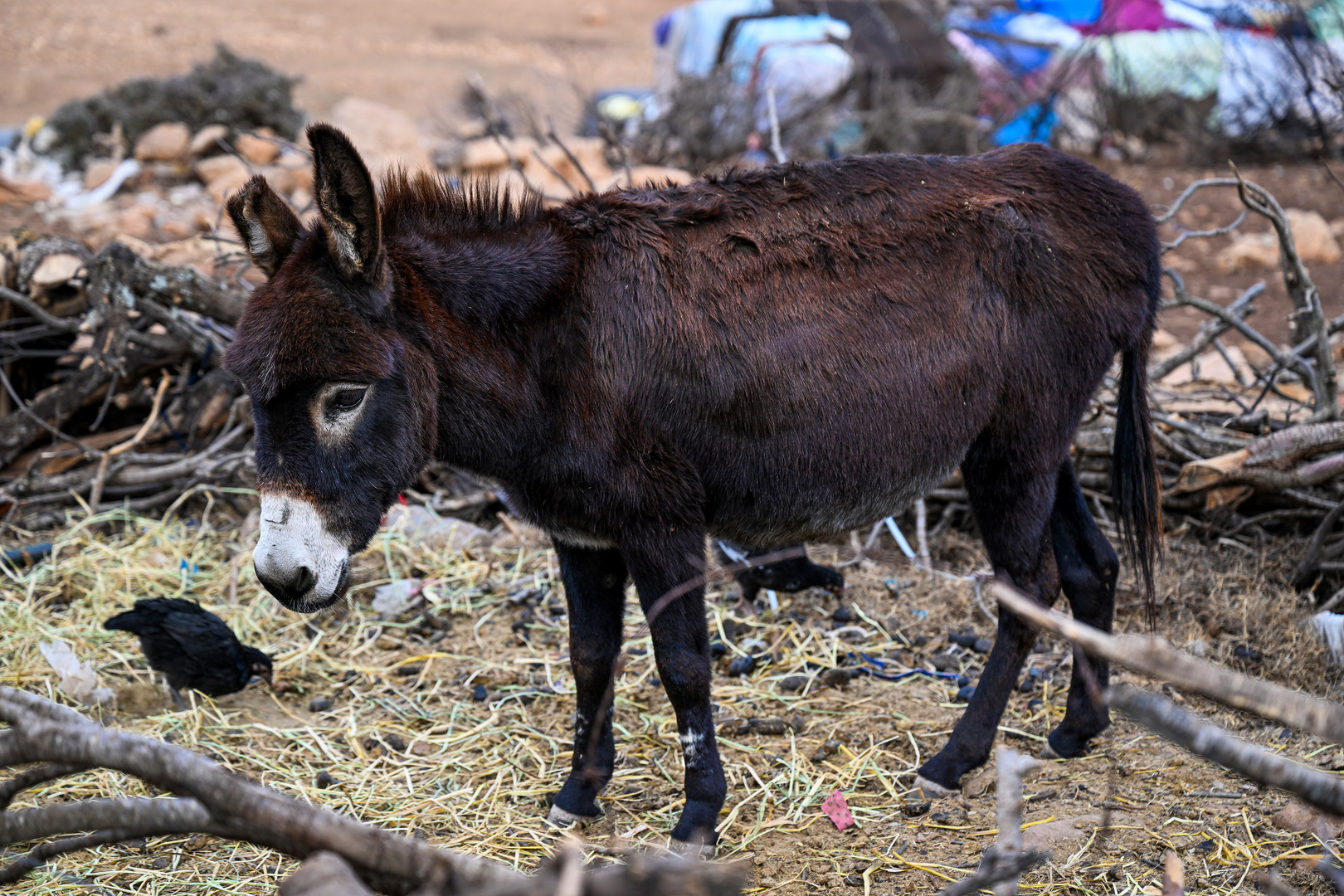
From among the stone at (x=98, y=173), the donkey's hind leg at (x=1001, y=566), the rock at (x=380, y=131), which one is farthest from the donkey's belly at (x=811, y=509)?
the stone at (x=98, y=173)

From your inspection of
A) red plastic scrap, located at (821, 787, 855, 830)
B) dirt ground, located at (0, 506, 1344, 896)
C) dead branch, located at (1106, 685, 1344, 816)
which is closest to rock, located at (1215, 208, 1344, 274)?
dirt ground, located at (0, 506, 1344, 896)

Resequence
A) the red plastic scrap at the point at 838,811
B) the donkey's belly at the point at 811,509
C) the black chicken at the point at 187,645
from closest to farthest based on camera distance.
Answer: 1. the donkey's belly at the point at 811,509
2. the red plastic scrap at the point at 838,811
3. the black chicken at the point at 187,645

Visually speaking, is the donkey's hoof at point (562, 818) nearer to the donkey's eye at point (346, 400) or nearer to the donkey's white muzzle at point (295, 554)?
Result: the donkey's white muzzle at point (295, 554)

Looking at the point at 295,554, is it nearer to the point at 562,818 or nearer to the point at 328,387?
the point at 328,387

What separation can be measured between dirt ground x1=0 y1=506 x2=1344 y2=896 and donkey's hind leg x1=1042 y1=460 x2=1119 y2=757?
0.10m

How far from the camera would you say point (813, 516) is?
2.90 metres

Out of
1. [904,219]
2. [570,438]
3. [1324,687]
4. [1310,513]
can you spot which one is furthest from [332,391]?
[1310,513]

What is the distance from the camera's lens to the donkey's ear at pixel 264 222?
2520mm

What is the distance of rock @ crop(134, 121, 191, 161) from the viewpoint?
976 centimetres

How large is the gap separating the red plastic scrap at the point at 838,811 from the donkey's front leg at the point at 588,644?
676 mm

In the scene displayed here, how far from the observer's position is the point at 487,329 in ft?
8.58

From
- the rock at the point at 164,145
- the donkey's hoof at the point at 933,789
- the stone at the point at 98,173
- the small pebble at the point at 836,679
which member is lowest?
the stone at the point at 98,173

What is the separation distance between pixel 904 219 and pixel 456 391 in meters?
1.34

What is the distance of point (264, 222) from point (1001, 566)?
2310 millimetres
